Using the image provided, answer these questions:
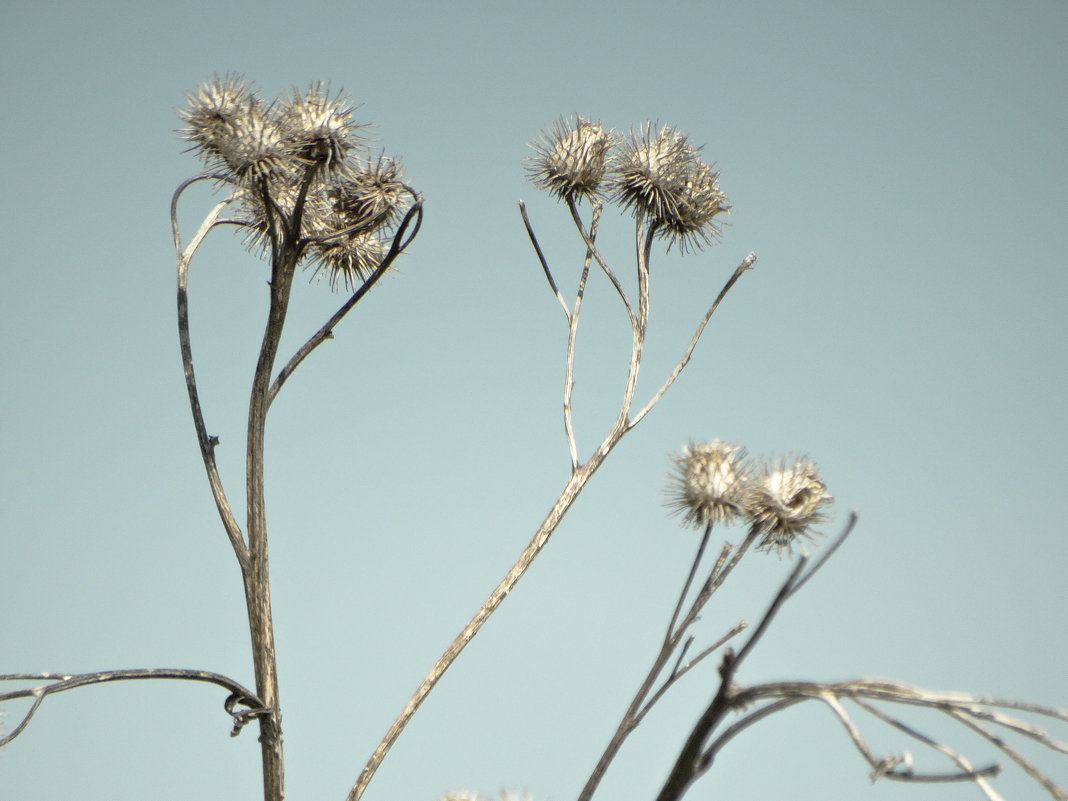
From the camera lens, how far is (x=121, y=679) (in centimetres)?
246

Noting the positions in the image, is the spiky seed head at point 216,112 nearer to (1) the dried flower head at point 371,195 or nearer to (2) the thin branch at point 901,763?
(1) the dried flower head at point 371,195

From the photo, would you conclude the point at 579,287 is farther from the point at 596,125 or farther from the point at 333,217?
the point at 333,217

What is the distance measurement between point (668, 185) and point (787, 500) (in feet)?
3.52

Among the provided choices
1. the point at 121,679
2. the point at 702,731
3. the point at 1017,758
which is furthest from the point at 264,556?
the point at 1017,758

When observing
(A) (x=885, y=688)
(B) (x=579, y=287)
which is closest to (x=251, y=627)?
(B) (x=579, y=287)

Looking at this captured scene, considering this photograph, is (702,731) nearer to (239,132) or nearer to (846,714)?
(846,714)

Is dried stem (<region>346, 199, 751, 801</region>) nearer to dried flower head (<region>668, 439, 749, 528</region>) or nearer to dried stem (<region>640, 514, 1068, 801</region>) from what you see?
dried flower head (<region>668, 439, 749, 528</region>)

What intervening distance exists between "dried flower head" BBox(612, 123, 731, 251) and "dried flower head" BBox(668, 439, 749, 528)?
894 millimetres

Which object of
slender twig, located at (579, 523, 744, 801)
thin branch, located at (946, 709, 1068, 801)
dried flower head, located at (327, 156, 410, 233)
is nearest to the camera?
thin branch, located at (946, 709, 1068, 801)

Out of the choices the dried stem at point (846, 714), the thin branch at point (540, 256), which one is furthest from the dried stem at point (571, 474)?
the dried stem at point (846, 714)

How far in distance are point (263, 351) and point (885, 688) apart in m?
1.95

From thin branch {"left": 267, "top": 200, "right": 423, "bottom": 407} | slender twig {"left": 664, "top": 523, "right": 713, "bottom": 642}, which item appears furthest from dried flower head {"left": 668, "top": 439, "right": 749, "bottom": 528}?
thin branch {"left": 267, "top": 200, "right": 423, "bottom": 407}

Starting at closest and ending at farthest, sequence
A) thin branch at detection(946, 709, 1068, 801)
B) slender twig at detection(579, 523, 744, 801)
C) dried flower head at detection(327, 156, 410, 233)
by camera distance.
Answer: thin branch at detection(946, 709, 1068, 801), slender twig at detection(579, 523, 744, 801), dried flower head at detection(327, 156, 410, 233)

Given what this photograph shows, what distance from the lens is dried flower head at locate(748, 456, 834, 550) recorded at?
2484 mm
